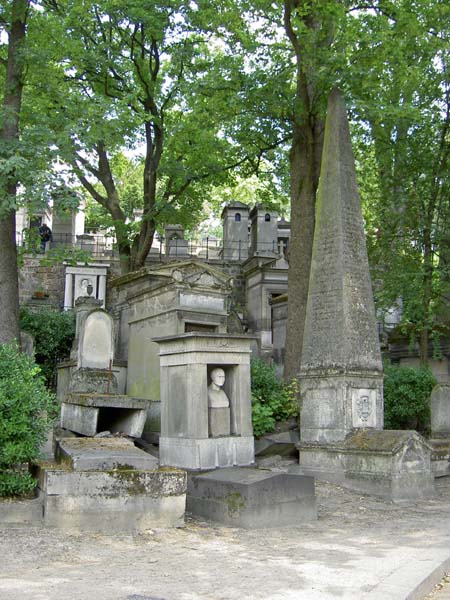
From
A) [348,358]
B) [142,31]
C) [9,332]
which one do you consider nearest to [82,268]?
[142,31]

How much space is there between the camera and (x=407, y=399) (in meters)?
13.7

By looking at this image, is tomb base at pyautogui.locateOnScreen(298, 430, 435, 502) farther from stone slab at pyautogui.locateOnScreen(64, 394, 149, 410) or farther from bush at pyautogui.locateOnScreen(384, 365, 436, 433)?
bush at pyautogui.locateOnScreen(384, 365, 436, 433)

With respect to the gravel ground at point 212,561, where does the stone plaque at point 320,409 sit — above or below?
above

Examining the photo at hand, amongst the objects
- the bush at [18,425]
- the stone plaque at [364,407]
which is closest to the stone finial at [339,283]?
the stone plaque at [364,407]

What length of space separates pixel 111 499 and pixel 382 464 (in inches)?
171

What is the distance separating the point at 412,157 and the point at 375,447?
9.81 m

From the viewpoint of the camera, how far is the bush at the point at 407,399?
44.7 ft

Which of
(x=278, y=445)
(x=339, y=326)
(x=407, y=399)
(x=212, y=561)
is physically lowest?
(x=212, y=561)

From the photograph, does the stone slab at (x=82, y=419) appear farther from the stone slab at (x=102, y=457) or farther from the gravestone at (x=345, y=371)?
the gravestone at (x=345, y=371)

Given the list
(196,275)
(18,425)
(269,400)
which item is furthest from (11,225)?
(18,425)

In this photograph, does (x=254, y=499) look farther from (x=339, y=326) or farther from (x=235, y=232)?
(x=235, y=232)

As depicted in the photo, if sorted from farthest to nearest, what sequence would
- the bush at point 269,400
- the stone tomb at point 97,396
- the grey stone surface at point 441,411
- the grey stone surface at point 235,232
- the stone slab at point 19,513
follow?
the grey stone surface at point 235,232 → the grey stone surface at point 441,411 → the bush at point 269,400 → the stone tomb at point 97,396 → the stone slab at point 19,513

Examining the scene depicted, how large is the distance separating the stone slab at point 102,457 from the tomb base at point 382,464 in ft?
12.1

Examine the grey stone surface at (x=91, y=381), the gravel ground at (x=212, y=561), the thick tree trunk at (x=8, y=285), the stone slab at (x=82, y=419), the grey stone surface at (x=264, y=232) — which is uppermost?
the grey stone surface at (x=264, y=232)
